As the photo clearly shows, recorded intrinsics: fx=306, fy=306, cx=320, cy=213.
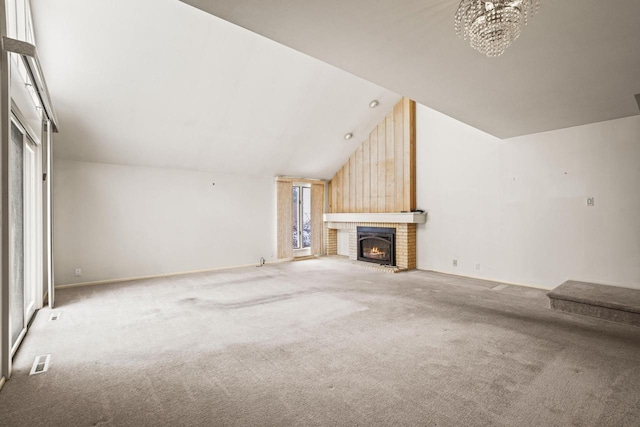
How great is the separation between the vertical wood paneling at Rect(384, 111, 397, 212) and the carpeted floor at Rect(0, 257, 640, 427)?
2.95m

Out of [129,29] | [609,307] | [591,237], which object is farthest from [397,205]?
[129,29]

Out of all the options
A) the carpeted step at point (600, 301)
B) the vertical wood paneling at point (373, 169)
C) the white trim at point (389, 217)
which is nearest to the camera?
the carpeted step at point (600, 301)

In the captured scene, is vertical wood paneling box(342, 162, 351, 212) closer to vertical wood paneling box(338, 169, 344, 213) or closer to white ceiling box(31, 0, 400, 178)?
vertical wood paneling box(338, 169, 344, 213)

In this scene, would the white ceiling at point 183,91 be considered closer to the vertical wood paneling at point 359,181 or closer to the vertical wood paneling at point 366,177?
the vertical wood paneling at point 366,177

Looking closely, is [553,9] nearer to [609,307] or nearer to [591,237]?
[609,307]

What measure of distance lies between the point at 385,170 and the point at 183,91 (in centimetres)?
432

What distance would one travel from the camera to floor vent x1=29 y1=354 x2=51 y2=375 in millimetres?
2297

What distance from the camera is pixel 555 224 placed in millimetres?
4574

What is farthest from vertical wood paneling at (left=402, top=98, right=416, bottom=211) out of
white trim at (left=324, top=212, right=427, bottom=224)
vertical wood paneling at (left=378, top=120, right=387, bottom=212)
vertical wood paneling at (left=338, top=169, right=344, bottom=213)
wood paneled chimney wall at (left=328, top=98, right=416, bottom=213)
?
vertical wood paneling at (left=338, top=169, right=344, bottom=213)

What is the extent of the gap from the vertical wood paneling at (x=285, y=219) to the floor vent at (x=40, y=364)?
5.05m

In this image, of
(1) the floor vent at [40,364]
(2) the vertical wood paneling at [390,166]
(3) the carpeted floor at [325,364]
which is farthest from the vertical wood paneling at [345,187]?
(1) the floor vent at [40,364]

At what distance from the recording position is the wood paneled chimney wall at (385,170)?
21.1 ft

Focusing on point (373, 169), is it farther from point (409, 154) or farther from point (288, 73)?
point (288, 73)

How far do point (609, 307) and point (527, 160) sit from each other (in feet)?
7.88
